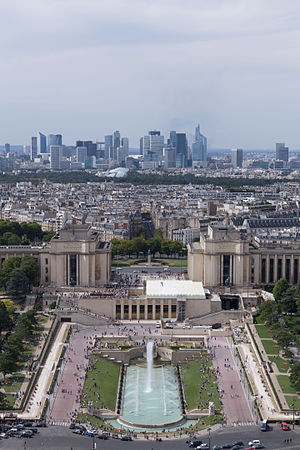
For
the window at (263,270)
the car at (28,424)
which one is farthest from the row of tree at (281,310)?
the car at (28,424)

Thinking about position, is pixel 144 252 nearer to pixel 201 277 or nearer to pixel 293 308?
pixel 201 277

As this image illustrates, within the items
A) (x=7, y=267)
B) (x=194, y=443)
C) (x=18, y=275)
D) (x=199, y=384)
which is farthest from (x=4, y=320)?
(x=194, y=443)

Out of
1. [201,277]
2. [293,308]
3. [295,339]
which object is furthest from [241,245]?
[295,339]

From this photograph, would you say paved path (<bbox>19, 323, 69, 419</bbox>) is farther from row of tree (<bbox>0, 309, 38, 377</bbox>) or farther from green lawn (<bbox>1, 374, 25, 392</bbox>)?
row of tree (<bbox>0, 309, 38, 377</bbox>)

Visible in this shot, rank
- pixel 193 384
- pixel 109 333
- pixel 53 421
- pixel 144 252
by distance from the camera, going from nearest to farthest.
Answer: pixel 53 421
pixel 193 384
pixel 109 333
pixel 144 252

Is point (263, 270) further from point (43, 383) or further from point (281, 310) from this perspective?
point (43, 383)

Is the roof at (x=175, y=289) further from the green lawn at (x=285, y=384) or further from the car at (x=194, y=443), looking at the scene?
the car at (x=194, y=443)

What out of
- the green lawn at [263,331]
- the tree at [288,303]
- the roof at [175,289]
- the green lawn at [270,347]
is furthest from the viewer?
the roof at [175,289]
